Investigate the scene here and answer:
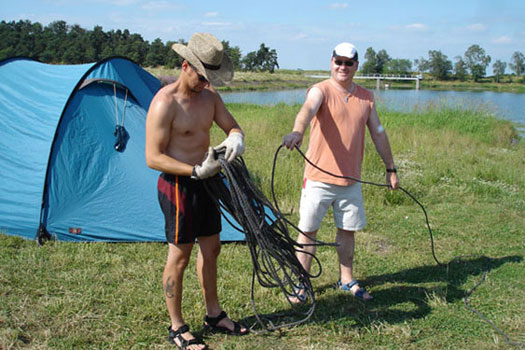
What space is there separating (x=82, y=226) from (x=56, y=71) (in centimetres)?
172

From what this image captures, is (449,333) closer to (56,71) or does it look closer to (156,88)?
(156,88)

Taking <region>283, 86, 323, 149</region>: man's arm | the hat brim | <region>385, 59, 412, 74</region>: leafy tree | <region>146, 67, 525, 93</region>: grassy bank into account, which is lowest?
<region>283, 86, 323, 149</region>: man's arm

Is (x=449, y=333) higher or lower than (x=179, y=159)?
lower

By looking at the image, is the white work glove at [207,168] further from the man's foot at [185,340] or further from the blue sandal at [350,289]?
the blue sandal at [350,289]

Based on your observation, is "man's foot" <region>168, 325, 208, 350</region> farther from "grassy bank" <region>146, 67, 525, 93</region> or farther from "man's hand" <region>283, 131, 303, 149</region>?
"grassy bank" <region>146, 67, 525, 93</region>

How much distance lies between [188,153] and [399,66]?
102440 mm

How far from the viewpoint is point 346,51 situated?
10.2 ft

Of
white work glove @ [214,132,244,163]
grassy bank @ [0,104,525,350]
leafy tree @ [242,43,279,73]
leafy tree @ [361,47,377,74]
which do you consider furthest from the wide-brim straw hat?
leafy tree @ [361,47,377,74]

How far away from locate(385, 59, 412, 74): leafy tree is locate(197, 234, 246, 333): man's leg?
9641cm

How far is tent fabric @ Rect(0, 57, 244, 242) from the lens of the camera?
14.2ft

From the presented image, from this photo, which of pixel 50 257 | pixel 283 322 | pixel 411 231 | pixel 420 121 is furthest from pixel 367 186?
pixel 420 121

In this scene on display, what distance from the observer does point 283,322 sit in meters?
3.05

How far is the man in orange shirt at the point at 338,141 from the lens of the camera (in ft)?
10.4

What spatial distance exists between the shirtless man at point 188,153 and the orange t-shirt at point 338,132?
29.3 inches
